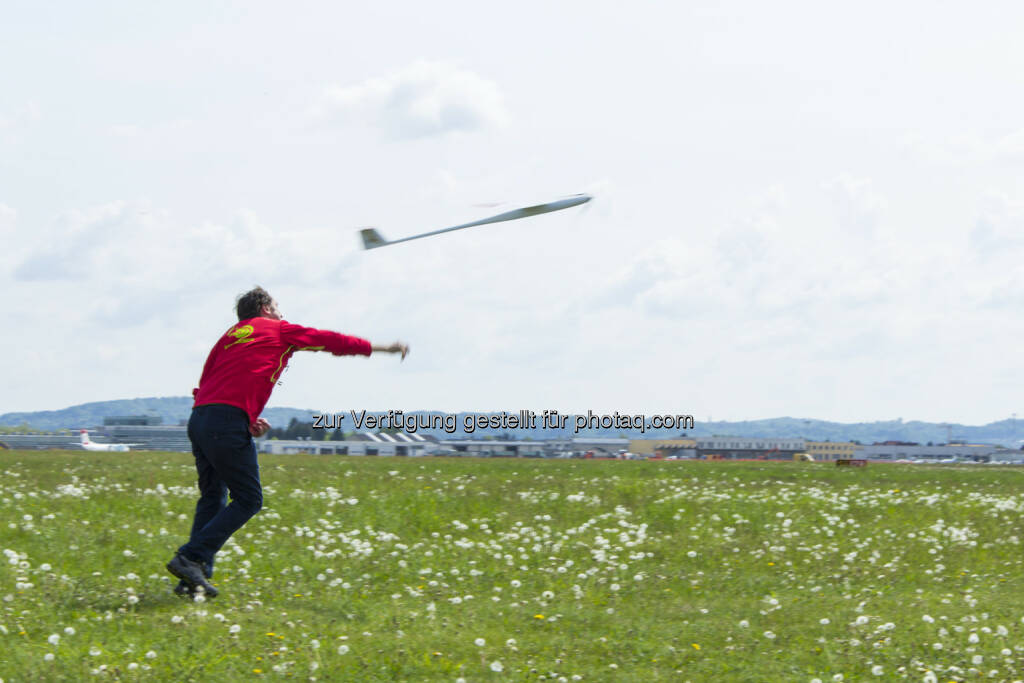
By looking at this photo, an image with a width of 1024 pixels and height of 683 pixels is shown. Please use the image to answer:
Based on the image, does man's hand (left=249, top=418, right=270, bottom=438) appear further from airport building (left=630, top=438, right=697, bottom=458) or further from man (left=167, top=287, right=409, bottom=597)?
airport building (left=630, top=438, right=697, bottom=458)

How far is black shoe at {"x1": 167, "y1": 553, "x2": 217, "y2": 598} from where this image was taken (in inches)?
325

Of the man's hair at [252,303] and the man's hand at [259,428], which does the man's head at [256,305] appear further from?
the man's hand at [259,428]

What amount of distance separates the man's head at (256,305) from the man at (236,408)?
82 millimetres

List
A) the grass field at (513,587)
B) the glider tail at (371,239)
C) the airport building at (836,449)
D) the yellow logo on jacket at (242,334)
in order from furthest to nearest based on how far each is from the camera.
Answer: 1. the airport building at (836,449)
2. the glider tail at (371,239)
3. the yellow logo on jacket at (242,334)
4. the grass field at (513,587)

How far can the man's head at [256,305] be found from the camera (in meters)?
8.61

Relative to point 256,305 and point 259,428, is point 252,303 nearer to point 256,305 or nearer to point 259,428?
point 256,305

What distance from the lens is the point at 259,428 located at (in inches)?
325

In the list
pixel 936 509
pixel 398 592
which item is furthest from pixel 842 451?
pixel 398 592

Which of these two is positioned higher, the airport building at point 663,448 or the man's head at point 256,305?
the man's head at point 256,305

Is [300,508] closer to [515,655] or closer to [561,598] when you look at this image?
[561,598]

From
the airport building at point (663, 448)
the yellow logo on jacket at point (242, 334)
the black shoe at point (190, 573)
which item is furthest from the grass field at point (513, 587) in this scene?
the airport building at point (663, 448)

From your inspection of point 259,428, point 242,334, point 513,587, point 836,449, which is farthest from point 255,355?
point 836,449

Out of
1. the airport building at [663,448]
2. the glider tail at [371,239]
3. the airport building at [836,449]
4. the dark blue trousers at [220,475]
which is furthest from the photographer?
the airport building at [836,449]

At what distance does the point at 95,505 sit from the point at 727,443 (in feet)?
480
